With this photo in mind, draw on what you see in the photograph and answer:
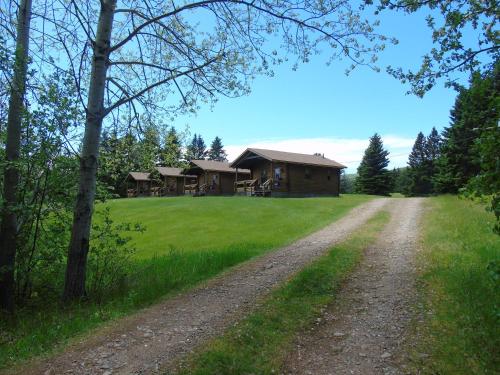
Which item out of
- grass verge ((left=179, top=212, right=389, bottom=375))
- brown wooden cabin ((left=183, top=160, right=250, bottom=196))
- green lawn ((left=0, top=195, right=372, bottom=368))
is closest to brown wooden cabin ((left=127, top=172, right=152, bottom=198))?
brown wooden cabin ((left=183, top=160, right=250, bottom=196))

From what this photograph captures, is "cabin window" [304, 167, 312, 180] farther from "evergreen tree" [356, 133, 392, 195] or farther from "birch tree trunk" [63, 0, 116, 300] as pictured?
"birch tree trunk" [63, 0, 116, 300]

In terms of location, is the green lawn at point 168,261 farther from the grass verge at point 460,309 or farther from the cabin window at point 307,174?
the cabin window at point 307,174

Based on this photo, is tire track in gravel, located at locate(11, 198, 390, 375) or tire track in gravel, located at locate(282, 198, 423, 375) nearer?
tire track in gravel, located at locate(282, 198, 423, 375)

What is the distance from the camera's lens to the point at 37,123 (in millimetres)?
6676

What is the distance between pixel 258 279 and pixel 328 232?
22.5 ft

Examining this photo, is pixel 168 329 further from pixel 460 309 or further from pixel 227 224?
pixel 227 224

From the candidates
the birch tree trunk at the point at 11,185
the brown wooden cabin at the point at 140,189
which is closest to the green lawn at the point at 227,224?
the birch tree trunk at the point at 11,185

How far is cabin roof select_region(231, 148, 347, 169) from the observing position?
3453 cm

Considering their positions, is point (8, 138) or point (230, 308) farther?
point (8, 138)

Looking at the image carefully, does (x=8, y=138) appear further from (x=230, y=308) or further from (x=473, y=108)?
(x=473, y=108)

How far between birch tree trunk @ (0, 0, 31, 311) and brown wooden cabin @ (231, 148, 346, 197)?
87.2 feet

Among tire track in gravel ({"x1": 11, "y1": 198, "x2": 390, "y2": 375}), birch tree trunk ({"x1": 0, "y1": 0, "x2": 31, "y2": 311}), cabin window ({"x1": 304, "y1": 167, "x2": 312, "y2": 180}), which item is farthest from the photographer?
cabin window ({"x1": 304, "y1": 167, "x2": 312, "y2": 180})

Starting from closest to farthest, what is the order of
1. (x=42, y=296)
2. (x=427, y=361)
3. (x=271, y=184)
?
(x=427, y=361)
(x=42, y=296)
(x=271, y=184)

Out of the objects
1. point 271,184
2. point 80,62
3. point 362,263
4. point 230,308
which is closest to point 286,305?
point 230,308
